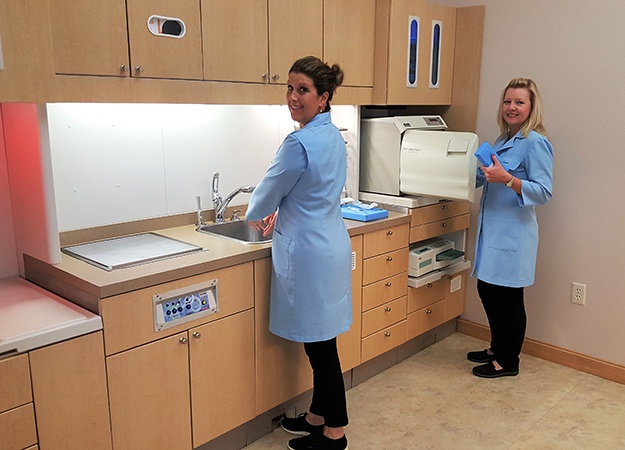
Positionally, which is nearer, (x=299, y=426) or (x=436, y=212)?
(x=299, y=426)

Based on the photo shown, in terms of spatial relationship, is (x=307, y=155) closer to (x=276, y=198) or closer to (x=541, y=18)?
(x=276, y=198)

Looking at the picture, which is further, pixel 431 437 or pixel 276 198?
pixel 431 437

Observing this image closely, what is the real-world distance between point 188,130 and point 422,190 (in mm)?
1230

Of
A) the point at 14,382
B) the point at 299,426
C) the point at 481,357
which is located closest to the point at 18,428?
the point at 14,382

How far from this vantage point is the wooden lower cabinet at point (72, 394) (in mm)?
1624

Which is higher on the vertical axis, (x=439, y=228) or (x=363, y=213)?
(x=363, y=213)

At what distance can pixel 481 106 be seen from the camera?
129 inches

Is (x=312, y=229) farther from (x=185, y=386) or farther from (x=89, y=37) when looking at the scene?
(x=89, y=37)

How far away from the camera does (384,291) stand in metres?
2.85

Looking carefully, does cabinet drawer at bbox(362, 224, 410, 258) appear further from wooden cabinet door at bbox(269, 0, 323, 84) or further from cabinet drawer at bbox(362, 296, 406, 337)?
wooden cabinet door at bbox(269, 0, 323, 84)

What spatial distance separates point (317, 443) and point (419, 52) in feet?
6.81

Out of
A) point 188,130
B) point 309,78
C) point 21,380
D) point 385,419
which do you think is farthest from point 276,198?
point 385,419

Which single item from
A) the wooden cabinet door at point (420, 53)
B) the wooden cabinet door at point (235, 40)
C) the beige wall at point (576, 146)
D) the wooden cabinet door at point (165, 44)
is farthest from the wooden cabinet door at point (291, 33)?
the beige wall at point (576, 146)

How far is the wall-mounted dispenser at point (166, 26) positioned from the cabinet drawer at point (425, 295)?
177 centimetres
